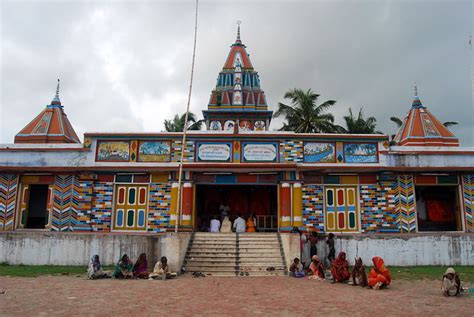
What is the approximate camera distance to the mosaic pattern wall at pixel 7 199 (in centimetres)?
1772

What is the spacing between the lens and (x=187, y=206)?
17000 mm

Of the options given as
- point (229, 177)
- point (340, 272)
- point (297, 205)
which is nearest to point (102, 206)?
point (229, 177)

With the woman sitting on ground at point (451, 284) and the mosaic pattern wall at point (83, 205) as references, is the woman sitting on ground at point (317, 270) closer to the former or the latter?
the woman sitting on ground at point (451, 284)

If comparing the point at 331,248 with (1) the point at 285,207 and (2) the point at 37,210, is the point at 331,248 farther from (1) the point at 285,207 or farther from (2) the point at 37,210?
(2) the point at 37,210

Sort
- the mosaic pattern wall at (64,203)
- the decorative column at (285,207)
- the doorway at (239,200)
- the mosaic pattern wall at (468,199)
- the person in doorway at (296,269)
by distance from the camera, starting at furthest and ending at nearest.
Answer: the doorway at (239,200)
the mosaic pattern wall at (468,199)
the mosaic pattern wall at (64,203)
the decorative column at (285,207)
the person in doorway at (296,269)

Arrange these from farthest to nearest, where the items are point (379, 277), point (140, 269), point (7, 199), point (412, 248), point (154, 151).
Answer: point (154, 151) → point (7, 199) → point (412, 248) → point (140, 269) → point (379, 277)

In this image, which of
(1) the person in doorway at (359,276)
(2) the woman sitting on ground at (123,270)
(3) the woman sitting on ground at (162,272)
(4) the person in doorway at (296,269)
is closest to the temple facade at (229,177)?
(4) the person in doorway at (296,269)

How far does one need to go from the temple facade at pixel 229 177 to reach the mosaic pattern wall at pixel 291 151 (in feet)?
0.14

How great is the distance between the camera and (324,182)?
17969mm

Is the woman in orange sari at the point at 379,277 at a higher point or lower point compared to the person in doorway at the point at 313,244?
lower

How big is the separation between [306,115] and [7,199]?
2081 centimetres

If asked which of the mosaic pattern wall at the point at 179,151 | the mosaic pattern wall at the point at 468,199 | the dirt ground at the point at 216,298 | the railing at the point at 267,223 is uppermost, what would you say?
the mosaic pattern wall at the point at 179,151

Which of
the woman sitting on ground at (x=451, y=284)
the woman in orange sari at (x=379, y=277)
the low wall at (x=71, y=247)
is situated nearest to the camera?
the woman sitting on ground at (x=451, y=284)

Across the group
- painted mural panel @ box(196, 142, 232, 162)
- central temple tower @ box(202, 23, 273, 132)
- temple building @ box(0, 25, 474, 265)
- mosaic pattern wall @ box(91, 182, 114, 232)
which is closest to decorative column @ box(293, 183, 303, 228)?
temple building @ box(0, 25, 474, 265)
